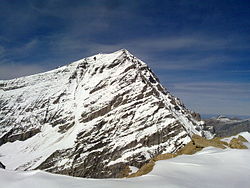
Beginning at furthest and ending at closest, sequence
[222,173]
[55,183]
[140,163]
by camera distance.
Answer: [140,163] → [222,173] → [55,183]

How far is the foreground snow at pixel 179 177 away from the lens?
759 centimetres

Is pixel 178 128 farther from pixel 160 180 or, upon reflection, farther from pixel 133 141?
pixel 160 180

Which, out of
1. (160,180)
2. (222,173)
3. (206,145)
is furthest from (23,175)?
(206,145)

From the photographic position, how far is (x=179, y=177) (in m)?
9.67

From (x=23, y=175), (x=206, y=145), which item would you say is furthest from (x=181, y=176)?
(x=206, y=145)

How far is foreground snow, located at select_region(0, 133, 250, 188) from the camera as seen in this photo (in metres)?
7.59

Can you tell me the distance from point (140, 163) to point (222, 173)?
578 ft

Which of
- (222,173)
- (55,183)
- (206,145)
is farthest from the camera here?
(206,145)

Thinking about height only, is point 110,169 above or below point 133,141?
below

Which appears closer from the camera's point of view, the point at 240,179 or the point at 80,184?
the point at 80,184

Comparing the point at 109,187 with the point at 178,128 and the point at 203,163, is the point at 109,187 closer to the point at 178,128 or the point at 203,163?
the point at 203,163

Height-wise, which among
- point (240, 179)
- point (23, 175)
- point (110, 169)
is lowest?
point (110, 169)

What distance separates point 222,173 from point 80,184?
5801mm

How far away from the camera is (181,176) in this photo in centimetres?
988
